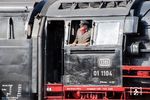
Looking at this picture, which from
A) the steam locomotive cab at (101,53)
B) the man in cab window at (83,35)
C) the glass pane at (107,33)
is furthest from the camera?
the man in cab window at (83,35)

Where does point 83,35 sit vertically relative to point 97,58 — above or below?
above

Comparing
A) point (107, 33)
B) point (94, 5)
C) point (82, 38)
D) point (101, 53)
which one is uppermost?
point (94, 5)

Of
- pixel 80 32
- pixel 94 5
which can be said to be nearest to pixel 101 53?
pixel 80 32

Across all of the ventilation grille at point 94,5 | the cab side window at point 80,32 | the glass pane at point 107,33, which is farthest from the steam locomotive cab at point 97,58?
the ventilation grille at point 94,5

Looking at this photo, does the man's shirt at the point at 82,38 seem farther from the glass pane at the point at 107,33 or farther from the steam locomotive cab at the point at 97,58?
the glass pane at the point at 107,33

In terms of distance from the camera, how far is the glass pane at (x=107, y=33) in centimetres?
993

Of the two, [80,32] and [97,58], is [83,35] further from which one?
[97,58]

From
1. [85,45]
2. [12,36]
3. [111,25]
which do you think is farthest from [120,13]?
[12,36]

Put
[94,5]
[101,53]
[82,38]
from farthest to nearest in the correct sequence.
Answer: [94,5] → [82,38] → [101,53]

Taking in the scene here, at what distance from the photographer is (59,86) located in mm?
10258

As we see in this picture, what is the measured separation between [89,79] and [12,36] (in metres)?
2.08

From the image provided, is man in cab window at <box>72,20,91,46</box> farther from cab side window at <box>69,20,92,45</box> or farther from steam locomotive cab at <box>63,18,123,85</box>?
steam locomotive cab at <box>63,18,123,85</box>

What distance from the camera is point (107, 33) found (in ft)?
32.9

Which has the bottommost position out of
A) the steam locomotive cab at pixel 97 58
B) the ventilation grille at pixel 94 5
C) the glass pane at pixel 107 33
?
the steam locomotive cab at pixel 97 58
